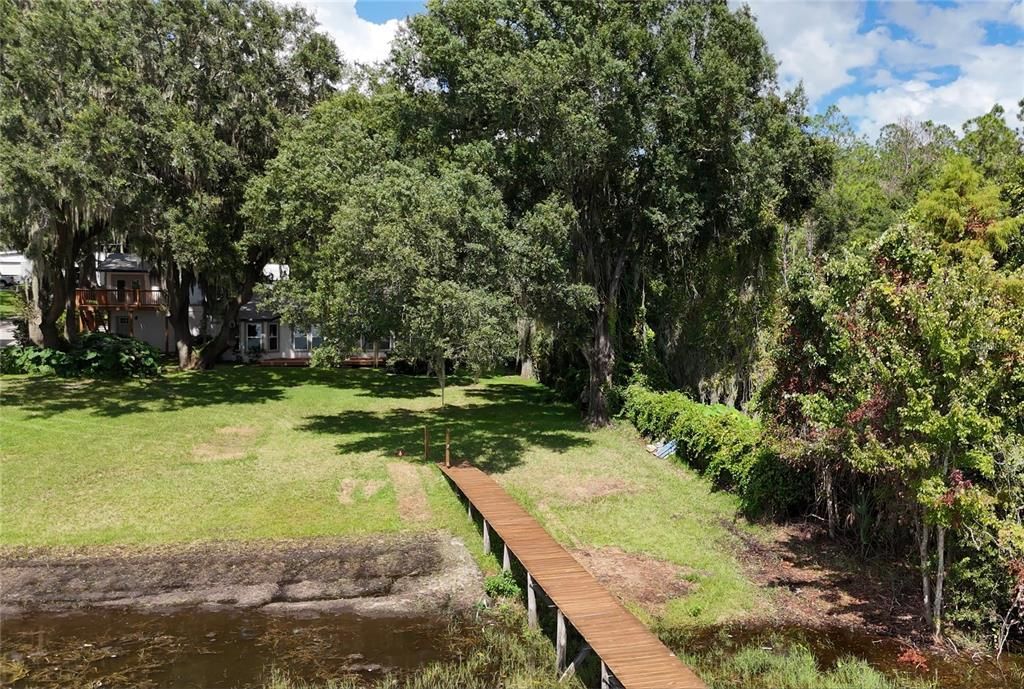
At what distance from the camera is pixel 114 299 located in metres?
40.8

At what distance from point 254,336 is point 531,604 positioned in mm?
34586

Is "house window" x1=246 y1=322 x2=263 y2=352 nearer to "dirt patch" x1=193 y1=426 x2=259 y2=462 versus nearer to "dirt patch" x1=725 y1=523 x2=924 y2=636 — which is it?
"dirt patch" x1=193 y1=426 x2=259 y2=462

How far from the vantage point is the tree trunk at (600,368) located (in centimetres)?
2427

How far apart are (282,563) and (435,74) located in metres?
14.9

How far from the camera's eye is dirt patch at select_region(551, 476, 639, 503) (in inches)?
650

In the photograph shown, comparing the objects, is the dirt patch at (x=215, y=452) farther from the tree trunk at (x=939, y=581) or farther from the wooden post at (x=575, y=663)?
the tree trunk at (x=939, y=581)

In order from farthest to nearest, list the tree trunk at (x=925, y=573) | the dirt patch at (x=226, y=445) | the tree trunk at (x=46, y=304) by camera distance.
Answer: the tree trunk at (x=46, y=304), the dirt patch at (x=226, y=445), the tree trunk at (x=925, y=573)

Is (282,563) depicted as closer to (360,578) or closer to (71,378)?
(360,578)

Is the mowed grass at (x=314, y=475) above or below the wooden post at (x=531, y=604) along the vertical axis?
above

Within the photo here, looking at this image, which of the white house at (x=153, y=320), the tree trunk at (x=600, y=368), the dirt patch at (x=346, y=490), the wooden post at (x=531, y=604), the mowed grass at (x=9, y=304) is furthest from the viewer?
the white house at (x=153, y=320)

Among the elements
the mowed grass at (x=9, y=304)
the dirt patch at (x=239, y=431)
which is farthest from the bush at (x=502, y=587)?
the mowed grass at (x=9, y=304)

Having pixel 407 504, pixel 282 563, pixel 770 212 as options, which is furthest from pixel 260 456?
pixel 770 212

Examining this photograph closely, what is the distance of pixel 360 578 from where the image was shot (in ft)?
41.0

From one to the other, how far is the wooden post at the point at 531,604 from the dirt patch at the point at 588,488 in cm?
501
